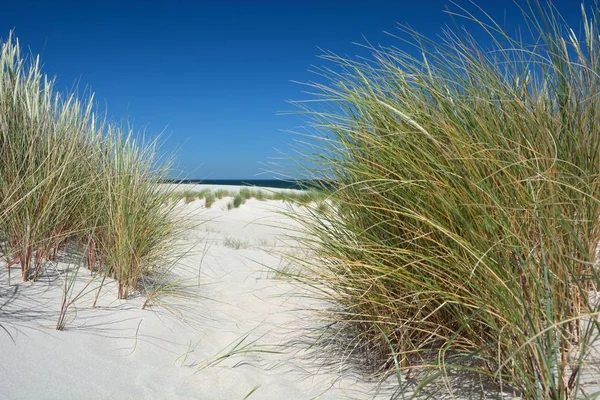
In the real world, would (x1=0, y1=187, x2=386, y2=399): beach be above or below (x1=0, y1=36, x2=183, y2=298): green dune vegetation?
below

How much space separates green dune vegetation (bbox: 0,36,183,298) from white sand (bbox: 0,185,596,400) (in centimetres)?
17

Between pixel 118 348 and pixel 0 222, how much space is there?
914 mm

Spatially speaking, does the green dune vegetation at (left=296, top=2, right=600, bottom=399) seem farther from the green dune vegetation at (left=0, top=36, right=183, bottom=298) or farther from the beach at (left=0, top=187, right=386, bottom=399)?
the green dune vegetation at (left=0, top=36, right=183, bottom=298)

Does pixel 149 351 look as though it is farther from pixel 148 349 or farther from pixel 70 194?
pixel 70 194

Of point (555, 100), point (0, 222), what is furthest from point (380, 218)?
point (0, 222)

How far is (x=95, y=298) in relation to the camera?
2.36 m

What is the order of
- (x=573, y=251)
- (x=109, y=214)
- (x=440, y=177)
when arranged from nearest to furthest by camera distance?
1. (x=573, y=251)
2. (x=440, y=177)
3. (x=109, y=214)

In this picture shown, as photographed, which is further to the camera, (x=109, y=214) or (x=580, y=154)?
(x=109, y=214)

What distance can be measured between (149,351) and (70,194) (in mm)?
1223

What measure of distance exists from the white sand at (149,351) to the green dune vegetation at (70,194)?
171 millimetres

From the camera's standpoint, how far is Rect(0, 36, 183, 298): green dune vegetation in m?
2.44

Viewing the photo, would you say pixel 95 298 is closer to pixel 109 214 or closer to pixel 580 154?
pixel 109 214

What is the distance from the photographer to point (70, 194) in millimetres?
2781

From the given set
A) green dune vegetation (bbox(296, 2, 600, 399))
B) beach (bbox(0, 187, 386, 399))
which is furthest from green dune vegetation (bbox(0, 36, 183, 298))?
green dune vegetation (bbox(296, 2, 600, 399))
